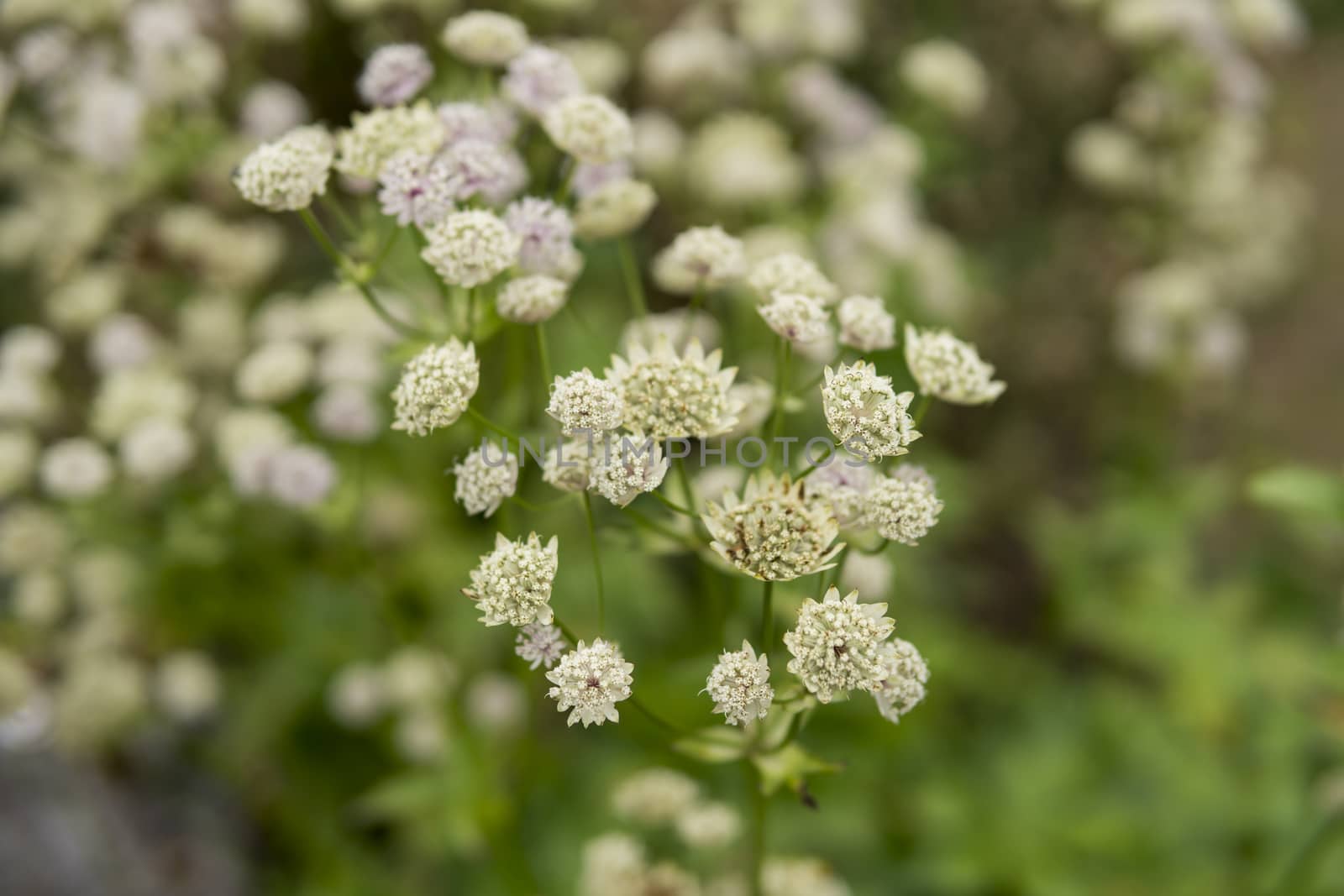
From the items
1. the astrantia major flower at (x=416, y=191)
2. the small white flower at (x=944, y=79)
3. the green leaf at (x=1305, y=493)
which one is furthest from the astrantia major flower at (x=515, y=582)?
the small white flower at (x=944, y=79)

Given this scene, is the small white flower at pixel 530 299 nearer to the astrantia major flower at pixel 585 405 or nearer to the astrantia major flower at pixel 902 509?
the astrantia major flower at pixel 585 405

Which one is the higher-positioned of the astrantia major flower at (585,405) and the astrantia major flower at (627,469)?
the astrantia major flower at (585,405)

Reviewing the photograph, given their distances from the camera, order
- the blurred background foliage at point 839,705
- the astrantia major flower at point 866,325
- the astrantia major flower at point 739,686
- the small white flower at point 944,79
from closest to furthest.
→ the astrantia major flower at point 739,686
the astrantia major flower at point 866,325
the blurred background foliage at point 839,705
the small white flower at point 944,79

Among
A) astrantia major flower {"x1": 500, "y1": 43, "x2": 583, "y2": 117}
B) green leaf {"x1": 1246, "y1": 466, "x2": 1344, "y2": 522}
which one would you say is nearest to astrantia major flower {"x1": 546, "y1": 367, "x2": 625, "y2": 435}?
astrantia major flower {"x1": 500, "y1": 43, "x2": 583, "y2": 117}

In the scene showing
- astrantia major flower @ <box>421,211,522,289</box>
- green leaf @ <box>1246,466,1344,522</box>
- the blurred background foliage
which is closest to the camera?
astrantia major flower @ <box>421,211,522,289</box>

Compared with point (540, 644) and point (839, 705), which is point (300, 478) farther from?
point (839, 705)

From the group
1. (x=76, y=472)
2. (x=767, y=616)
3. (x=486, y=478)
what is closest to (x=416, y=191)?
(x=486, y=478)

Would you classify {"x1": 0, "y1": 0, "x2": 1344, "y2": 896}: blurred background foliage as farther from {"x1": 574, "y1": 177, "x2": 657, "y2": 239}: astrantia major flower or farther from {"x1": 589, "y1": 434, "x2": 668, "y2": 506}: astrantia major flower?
{"x1": 589, "y1": 434, "x2": 668, "y2": 506}: astrantia major flower
